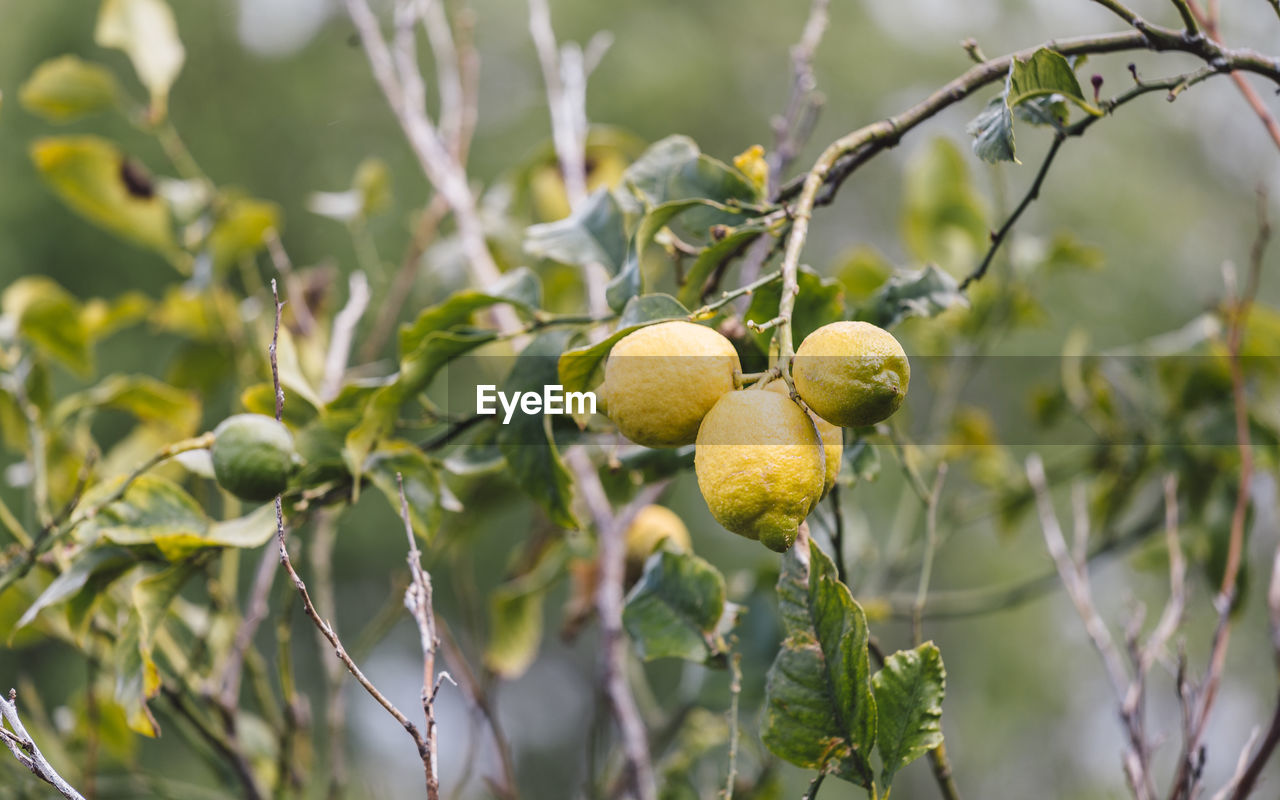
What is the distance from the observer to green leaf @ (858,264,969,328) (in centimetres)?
39

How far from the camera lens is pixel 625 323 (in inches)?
12.6

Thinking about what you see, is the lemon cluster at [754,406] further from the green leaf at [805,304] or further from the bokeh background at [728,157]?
the bokeh background at [728,157]

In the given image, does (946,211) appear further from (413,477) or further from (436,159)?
(413,477)

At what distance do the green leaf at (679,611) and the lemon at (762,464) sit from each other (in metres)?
0.15

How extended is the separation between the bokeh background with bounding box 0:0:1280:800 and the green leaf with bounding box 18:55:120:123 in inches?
40.9

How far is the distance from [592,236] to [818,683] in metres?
0.22

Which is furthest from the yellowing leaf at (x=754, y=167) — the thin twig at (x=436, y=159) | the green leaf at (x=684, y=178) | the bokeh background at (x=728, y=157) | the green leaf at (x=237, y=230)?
the bokeh background at (x=728, y=157)

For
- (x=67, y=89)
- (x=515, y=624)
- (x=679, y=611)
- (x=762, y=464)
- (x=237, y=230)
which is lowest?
(x=515, y=624)

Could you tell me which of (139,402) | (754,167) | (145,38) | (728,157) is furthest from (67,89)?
(728,157)

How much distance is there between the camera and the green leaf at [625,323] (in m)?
0.31

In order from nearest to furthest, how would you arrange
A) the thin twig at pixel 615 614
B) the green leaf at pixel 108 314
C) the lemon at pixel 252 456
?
1. the lemon at pixel 252 456
2. the thin twig at pixel 615 614
3. the green leaf at pixel 108 314

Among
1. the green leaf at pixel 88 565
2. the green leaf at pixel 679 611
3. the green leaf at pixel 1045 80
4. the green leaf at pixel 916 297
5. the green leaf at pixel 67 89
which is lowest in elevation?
the green leaf at pixel 679 611

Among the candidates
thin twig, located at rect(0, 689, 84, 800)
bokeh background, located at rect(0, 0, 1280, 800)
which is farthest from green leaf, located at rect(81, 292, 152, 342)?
bokeh background, located at rect(0, 0, 1280, 800)

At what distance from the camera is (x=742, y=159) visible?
394mm
